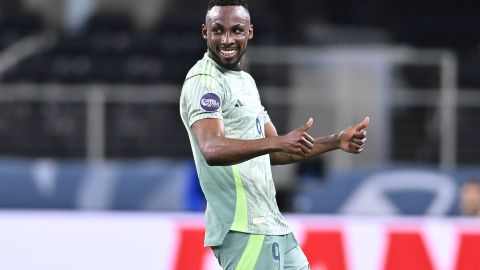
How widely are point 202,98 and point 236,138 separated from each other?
220 mm

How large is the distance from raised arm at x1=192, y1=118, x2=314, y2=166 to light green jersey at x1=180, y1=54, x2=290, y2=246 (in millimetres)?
177

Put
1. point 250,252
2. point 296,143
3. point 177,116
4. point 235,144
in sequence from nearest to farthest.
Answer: point 296,143 < point 235,144 < point 250,252 < point 177,116

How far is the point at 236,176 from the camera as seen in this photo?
4.75 m

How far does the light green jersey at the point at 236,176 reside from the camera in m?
4.68

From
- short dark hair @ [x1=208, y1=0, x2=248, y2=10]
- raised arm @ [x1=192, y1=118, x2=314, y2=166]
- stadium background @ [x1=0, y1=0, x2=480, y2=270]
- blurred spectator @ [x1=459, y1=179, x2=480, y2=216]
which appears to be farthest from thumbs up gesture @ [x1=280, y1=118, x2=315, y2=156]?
blurred spectator @ [x1=459, y1=179, x2=480, y2=216]

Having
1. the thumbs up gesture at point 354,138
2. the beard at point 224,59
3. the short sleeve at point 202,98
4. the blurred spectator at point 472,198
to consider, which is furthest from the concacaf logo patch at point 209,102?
the blurred spectator at point 472,198

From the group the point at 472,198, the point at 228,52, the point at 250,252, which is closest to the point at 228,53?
the point at 228,52

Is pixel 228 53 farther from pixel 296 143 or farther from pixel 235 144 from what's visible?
pixel 296 143

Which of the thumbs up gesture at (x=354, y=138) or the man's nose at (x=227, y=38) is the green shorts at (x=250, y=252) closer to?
the thumbs up gesture at (x=354, y=138)

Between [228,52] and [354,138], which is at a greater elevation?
[228,52]

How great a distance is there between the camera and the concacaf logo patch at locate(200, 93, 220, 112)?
4492 millimetres

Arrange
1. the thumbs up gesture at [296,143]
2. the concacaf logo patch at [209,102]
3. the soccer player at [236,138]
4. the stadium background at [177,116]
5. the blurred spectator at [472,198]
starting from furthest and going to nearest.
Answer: the stadium background at [177,116]
the blurred spectator at [472,198]
the soccer player at [236,138]
the concacaf logo patch at [209,102]
the thumbs up gesture at [296,143]

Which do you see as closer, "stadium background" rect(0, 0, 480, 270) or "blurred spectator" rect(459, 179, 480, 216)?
"blurred spectator" rect(459, 179, 480, 216)

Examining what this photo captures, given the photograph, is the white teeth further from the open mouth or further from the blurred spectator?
the blurred spectator
